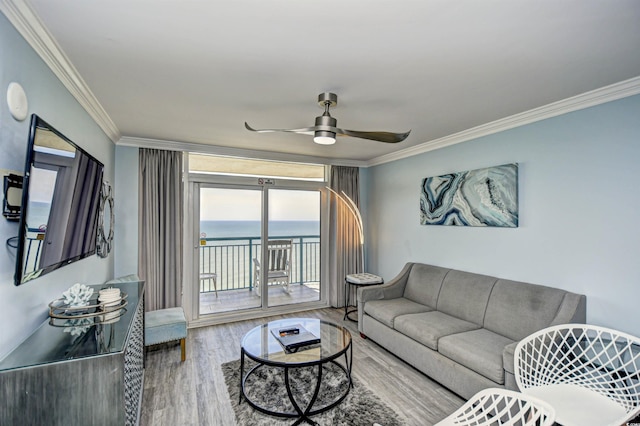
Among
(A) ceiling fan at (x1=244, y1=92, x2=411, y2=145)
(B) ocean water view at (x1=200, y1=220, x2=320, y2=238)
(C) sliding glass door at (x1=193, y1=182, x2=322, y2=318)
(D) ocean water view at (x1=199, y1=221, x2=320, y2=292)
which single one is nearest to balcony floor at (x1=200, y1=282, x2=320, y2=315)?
(C) sliding glass door at (x1=193, y1=182, x2=322, y2=318)

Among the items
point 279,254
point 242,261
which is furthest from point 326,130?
point 242,261

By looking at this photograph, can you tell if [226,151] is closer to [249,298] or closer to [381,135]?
[249,298]

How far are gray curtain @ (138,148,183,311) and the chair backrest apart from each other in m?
1.33

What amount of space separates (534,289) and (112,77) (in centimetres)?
391

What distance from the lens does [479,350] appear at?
247 centimetres

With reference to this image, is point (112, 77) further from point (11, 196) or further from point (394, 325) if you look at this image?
point (394, 325)

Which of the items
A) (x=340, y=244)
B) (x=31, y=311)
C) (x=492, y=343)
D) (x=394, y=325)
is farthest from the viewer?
(x=340, y=244)

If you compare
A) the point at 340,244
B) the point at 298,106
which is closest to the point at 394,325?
the point at 340,244

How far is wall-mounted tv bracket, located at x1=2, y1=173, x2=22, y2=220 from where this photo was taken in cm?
138

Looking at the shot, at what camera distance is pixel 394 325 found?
10.8 ft

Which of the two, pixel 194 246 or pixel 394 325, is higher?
pixel 194 246

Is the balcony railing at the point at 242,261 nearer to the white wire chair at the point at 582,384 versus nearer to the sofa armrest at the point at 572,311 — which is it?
the sofa armrest at the point at 572,311

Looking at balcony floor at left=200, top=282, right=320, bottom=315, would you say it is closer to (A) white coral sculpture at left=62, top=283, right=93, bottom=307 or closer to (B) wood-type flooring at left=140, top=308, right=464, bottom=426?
(B) wood-type flooring at left=140, top=308, right=464, bottom=426

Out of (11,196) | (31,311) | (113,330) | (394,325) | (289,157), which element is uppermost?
(289,157)
